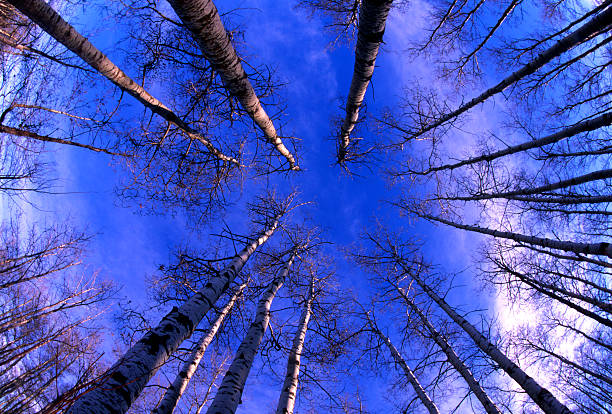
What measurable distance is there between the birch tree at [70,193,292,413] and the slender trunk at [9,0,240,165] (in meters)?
2.73

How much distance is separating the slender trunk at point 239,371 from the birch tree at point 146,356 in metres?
0.75

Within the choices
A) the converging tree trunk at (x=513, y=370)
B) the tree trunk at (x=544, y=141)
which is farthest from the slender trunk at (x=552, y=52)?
the converging tree trunk at (x=513, y=370)

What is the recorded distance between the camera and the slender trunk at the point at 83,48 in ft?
10.7

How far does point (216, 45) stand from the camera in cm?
297

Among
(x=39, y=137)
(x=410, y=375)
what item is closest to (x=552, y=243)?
(x=410, y=375)

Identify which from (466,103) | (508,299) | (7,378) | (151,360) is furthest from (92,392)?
(7,378)

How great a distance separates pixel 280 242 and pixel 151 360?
5.29m

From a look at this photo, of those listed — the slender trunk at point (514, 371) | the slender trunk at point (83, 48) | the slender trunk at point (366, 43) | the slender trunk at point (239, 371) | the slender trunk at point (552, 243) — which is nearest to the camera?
the slender trunk at point (366, 43)

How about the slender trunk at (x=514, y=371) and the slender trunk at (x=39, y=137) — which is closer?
the slender trunk at (x=514, y=371)

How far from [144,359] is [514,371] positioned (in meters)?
5.21

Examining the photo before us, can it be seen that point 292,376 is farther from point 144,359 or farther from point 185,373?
point 144,359

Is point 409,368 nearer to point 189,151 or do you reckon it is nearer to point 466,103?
point 466,103

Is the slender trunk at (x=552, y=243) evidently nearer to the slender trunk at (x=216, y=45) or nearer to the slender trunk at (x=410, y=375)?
the slender trunk at (x=410, y=375)

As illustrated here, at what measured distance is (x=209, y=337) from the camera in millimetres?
5812
